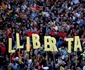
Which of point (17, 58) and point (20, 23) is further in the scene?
point (20, 23)

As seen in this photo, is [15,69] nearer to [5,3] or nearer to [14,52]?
[14,52]

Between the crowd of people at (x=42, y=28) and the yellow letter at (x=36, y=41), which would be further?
the yellow letter at (x=36, y=41)

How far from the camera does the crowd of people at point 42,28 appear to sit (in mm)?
12086

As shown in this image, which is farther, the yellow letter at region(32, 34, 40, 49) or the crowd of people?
the yellow letter at region(32, 34, 40, 49)

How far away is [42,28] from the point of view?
46.9 ft

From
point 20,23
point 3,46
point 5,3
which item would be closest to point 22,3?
point 5,3

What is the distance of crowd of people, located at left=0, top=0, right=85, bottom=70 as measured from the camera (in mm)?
12086

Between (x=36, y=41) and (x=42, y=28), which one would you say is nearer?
(x=36, y=41)

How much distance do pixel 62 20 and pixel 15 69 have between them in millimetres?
3755

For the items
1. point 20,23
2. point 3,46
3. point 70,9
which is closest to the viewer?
point 3,46

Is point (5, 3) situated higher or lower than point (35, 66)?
higher

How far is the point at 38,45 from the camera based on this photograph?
12.4m

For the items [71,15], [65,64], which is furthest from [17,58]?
[71,15]

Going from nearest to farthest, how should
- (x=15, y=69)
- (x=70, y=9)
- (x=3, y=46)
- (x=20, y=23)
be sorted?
(x=15, y=69) → (x=3, y=46) → (x=20, y=23) → (x=70, y=9)
